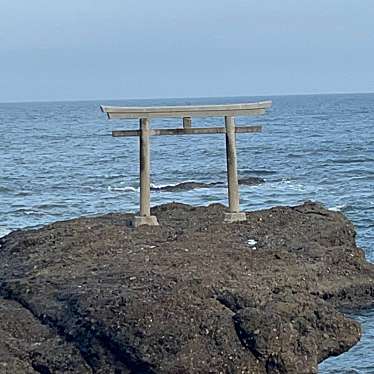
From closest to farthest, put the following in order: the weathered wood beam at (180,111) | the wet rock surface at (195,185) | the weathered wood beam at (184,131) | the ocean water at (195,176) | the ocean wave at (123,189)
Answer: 1. the weathered wood beam at (180,111)
2. the weathered wood beam at (184,131)
3. the ocean water at (195,176)
4. the wet rock surface at (195,185)
5. the ocean wave at (123,189)

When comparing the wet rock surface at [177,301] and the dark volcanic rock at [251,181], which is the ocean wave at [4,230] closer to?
the wet rock surface at [177,301]

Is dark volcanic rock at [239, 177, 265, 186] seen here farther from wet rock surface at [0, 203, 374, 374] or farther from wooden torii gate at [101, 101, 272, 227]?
wet rock surface at [0, 203, 374, 374]

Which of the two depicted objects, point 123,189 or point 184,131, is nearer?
point 184,131

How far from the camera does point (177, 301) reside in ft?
38.7

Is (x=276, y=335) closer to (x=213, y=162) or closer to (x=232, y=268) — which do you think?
(x=232, y=268)

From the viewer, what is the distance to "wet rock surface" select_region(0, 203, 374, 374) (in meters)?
11.3

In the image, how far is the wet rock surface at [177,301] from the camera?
11.3 metres

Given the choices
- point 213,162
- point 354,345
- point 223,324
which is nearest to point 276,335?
point 223,324

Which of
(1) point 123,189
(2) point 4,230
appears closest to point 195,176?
(1) point 123,189

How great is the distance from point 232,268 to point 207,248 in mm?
1307

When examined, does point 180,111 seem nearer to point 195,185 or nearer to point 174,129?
point 174,129

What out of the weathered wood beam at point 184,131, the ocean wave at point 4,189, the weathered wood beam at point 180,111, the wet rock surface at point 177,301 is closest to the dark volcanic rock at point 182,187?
the ocean wave at point 4,189

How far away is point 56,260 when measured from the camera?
14.6m

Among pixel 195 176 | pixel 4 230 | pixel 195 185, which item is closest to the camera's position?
pixel 4 230
